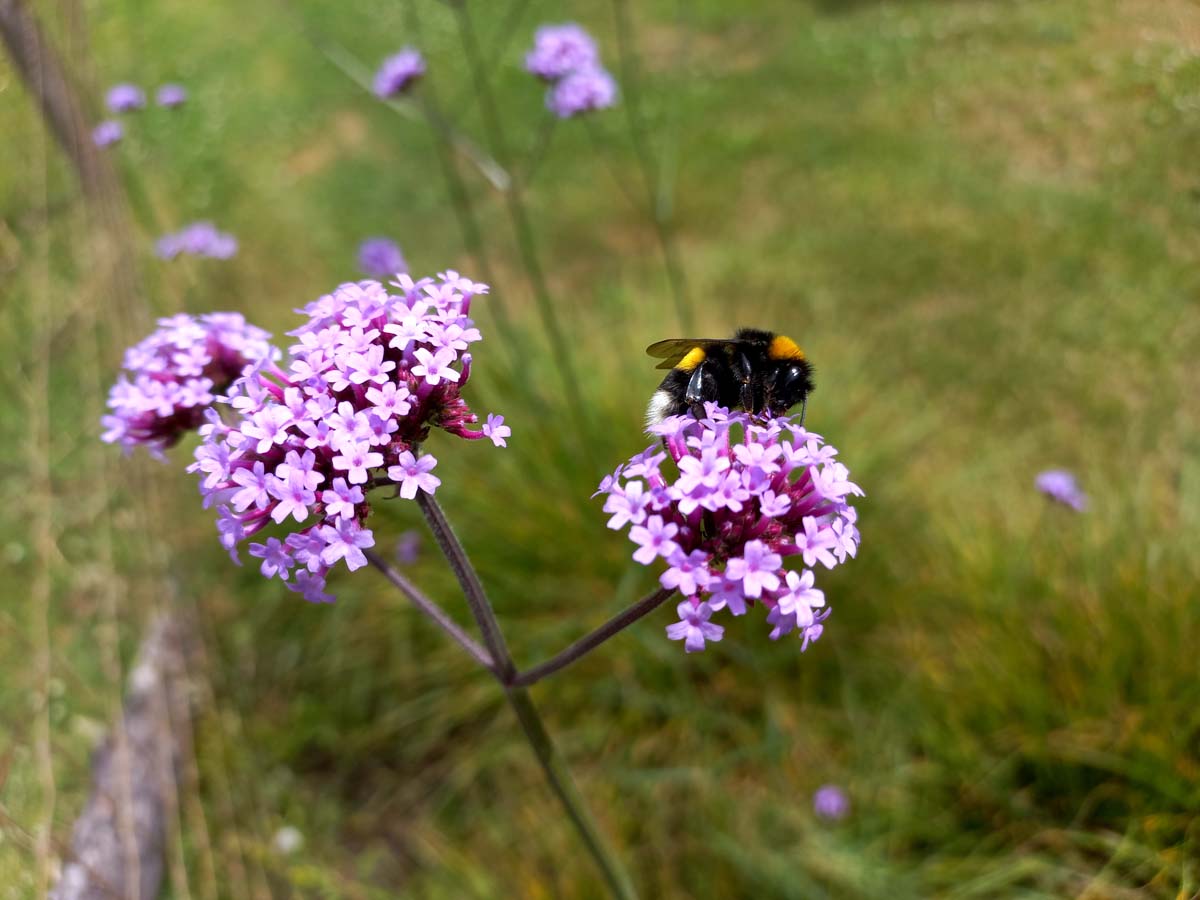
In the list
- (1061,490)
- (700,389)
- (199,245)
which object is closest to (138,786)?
(199,245)

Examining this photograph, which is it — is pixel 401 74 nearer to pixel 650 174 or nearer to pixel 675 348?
pixel 675 348

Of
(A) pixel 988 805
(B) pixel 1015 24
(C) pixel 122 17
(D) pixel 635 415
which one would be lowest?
(A) pixel 988 805

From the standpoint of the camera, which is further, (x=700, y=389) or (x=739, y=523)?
(x=700, y=389)

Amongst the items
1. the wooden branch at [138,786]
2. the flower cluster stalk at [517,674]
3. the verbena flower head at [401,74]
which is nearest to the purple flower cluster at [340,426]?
the flower cluster stalk at [517,674]

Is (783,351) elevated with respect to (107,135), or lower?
lower

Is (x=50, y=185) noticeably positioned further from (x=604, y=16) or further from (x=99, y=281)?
(x=604, y=16)

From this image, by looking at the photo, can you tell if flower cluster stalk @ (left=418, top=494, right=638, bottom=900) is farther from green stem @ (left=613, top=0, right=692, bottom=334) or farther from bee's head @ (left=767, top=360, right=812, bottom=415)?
green stem @ (left=613, top=0, right=692, bottom=334)

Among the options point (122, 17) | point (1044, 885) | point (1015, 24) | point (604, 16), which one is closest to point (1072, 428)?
point (1015, 24)

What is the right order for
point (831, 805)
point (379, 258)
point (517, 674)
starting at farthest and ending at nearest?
point (379, 258)
point (831, 805)
point (517, 674)
